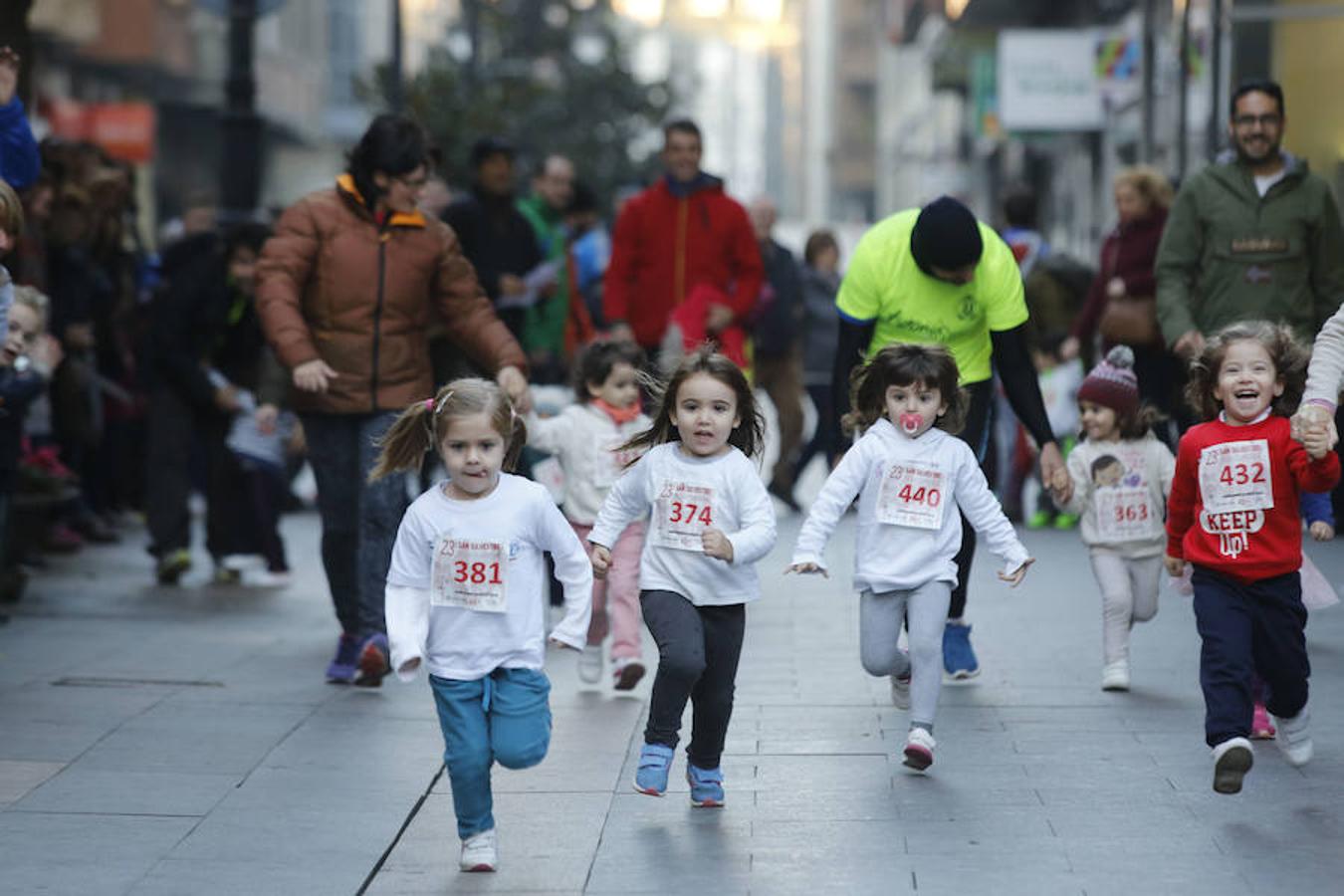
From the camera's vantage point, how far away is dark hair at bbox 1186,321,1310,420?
6980mm

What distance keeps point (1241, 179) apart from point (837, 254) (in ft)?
25.2

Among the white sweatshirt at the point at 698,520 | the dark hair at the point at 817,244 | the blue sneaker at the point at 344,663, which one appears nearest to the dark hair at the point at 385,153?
the blue sneaker at the point at 344,663

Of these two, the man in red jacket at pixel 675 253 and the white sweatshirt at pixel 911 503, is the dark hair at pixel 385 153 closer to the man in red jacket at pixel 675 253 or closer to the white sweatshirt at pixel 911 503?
the white sweatshirt at pixel 911 503

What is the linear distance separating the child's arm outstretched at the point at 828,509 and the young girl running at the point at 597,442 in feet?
5.94

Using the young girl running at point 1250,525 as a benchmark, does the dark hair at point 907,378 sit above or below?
above

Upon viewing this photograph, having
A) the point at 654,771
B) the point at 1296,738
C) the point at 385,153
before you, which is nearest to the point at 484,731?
the point at 654,771

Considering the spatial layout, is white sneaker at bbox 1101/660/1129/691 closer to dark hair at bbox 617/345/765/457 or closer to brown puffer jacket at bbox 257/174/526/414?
dark hair at bbox 617/345/765/457

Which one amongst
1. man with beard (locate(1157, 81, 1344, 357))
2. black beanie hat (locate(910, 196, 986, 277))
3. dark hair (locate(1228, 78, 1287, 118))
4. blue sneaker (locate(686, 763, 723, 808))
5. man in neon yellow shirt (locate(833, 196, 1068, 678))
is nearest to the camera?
blue sneaker (locate(686, 763, 723, 808))

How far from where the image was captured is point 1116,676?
8.53 m

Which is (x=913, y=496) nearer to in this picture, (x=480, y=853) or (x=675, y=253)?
(x=480, y=853)

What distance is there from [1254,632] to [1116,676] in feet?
5.46

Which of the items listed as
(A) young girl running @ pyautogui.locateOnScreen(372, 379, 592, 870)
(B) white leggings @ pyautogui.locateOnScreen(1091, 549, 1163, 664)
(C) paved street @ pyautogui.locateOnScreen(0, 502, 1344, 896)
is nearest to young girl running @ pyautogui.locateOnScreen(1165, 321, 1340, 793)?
(C) paved street @ pyautogui.locateOnScreen(0, 502, 1344, 896)

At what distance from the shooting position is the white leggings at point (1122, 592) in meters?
8.60

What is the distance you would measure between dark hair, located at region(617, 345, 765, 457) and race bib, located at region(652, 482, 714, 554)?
0.24 meters
